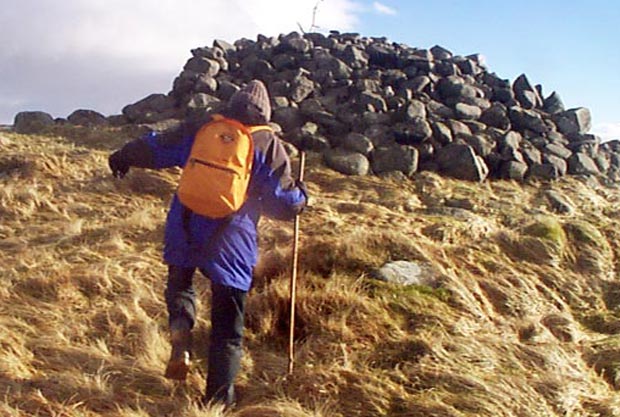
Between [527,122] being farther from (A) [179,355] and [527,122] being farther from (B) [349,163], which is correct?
(A) [179,355]

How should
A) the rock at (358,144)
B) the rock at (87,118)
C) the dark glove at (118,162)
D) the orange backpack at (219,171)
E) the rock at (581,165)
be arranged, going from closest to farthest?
the orange backpack at (219,171), the dark glove at (118,162), the rock at (358,144), the rock at (581,165), the rock at (87,118)

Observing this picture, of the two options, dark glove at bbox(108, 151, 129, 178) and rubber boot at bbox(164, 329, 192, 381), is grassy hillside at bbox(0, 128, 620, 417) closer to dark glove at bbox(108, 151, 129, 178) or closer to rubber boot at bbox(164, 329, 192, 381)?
rubber boot at bbox(164, 329, 192, 381)

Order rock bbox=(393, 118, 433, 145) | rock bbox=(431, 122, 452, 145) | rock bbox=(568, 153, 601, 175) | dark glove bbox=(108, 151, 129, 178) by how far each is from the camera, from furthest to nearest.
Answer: rock bbox=(568, 153, 601, 175) < rock bbox=(431, 122, 452, 145) < rock bbox=(393, 118, 433, 145) < dark glove bbox=(108, 151, 129, 178)

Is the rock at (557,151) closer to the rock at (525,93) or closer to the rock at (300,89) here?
the rock at (525,93)

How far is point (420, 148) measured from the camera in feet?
36.4

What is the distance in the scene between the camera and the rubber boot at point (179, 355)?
13.2 feet

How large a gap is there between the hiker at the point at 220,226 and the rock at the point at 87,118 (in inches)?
375

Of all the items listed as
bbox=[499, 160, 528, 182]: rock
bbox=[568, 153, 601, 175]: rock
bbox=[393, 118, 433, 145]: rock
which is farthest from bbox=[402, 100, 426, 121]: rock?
bbox=[568, 153, 601, 175]: rock

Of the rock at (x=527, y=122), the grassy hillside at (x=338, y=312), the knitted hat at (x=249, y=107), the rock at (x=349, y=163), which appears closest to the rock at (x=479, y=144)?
the rock at (x=527, y=122)

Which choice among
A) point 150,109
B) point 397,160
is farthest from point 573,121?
point 150,109

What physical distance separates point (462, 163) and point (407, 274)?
205 inches

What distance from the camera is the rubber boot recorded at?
401cm

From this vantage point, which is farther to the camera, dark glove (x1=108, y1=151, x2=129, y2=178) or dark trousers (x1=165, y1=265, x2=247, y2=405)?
Answer: dark glove (x1=108, y1=151, x2=129, y2=178)

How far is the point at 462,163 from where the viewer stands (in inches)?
423
